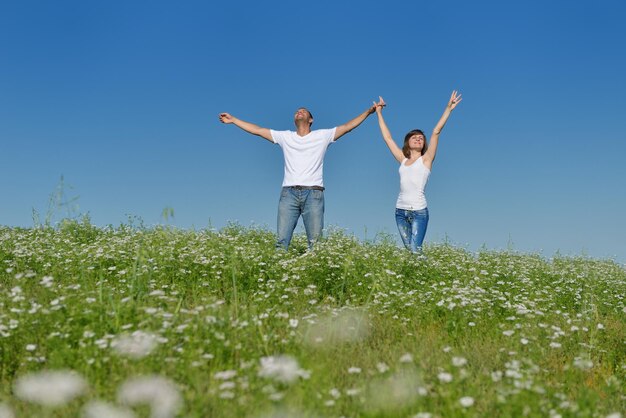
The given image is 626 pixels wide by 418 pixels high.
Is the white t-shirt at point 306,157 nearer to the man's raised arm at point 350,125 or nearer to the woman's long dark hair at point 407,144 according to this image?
the man's raised arm at point 350,125

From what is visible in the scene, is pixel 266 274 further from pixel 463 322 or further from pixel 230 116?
pixel 230 116

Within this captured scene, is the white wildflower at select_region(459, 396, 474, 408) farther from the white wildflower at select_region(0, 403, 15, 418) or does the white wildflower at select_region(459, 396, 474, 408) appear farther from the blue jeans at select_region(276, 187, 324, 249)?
the blue jeans at select_region(276, 187, 324, 249)

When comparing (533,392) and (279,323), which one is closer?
(533,392)

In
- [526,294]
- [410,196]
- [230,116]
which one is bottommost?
[526,294]

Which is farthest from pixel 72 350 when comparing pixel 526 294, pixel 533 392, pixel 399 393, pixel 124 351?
pixel 526 294

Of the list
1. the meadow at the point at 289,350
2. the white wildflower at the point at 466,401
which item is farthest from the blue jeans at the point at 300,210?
the white wildflower at the point at 466,401

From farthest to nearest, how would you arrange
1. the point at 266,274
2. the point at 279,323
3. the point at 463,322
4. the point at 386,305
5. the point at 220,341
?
the point at 266,274 < the point at 386,305 < the point at 463,322 < the point at 279,323 < the point at 220,341

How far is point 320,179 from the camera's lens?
1127 cm

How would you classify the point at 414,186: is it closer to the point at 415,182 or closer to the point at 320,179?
the point at 415,182

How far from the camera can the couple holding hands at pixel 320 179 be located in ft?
36.7

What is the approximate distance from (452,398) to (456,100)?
326 inches

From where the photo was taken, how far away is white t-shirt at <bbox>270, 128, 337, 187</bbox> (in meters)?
11.2

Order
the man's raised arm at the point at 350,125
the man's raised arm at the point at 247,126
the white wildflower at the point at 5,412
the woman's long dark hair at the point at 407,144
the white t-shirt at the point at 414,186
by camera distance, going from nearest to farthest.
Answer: the white wildflower at the point at 5,412 → the white t-shirt at the point at 414,186 → the man's raised arm at the point at 350,125 → the woman's long dark hair at the point at 407,144 → the man's raised arm at the point at 247,126

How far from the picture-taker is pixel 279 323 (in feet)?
18.1
